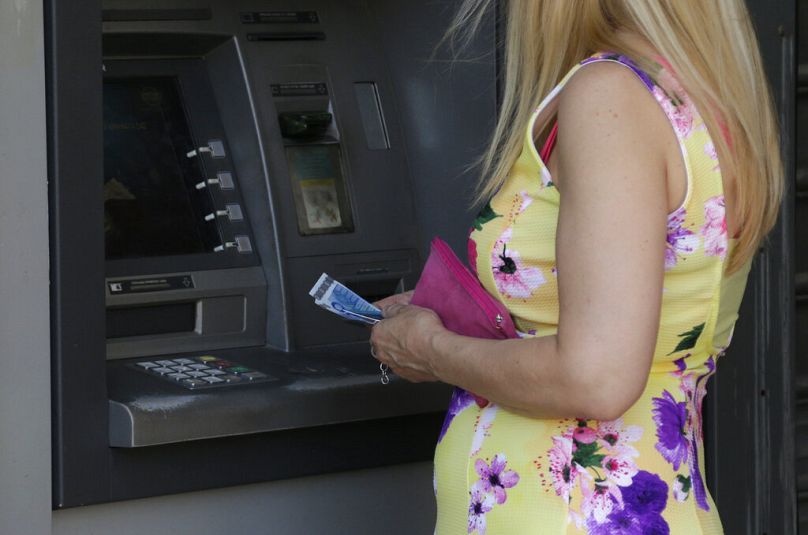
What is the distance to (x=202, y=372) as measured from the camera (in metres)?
2.24

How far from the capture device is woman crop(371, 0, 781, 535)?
136 centimetres

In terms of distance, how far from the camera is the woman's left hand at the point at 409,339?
65.5 inches

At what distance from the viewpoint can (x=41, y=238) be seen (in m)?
1.98

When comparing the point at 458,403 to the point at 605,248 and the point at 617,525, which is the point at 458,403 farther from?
the point at 605,248

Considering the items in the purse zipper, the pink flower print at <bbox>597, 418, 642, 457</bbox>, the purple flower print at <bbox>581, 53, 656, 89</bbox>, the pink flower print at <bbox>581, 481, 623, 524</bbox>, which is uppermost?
the purple flower print at <bbox>581, 53, 656, 89</bbox>

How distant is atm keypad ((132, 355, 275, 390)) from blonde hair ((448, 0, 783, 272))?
778mm

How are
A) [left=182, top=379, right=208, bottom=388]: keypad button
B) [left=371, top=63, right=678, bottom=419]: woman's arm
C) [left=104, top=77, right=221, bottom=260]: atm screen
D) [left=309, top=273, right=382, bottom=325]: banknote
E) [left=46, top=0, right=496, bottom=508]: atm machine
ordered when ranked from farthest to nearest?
[left=104, top=77, right=221, bottom=260]: atm screen
[left=182, top=379, right=208, bottom=388]: keypad button
[left=46, top=0, right=496, bottom=508]: atm machine
[left=309, top=273, right=382, bottom=325]: banknote
[left=371, top=63, right=678, bottom=419]: woman's arm

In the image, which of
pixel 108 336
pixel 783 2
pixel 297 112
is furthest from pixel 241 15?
pixel 783 2

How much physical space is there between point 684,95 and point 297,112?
Answer: 4.53 ft

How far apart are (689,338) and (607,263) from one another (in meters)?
0.29

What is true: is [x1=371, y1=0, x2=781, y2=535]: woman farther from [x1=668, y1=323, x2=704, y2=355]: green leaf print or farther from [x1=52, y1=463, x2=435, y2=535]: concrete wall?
[x1=52, y1=463, x2=435, y2=535]: concrete wall

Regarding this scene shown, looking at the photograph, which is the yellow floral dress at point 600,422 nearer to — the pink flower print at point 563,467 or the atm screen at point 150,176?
the pink flower print at point 563,467

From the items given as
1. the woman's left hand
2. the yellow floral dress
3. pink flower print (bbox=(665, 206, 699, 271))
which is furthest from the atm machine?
pink flower print (bbox=(665, 206, 699, 271))

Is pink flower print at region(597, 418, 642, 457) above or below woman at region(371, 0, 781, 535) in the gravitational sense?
below
